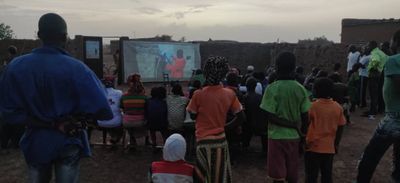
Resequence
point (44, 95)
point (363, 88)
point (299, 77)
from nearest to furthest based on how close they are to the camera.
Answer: point (44, 95), point (299, 77), point (363, 88)

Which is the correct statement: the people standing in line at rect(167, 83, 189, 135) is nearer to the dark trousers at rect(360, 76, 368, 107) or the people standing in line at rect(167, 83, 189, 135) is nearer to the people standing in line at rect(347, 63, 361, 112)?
the people standing in line at rect(347, 63, 361, 112)

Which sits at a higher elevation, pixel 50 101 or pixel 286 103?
pixel 50 101

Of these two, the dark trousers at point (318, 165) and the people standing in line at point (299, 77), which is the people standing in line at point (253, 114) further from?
the dark trousers at point (318, 165)

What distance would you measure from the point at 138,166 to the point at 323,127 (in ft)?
10.0

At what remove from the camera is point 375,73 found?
11602 mm

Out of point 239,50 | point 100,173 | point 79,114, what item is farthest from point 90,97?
point 239,50

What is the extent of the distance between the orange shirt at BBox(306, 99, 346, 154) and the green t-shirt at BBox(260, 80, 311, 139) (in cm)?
65

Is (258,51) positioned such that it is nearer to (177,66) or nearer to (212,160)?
(177,66)

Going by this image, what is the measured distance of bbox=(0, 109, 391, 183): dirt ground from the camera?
6730 mm

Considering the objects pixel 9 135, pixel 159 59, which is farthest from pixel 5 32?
pixel 9 135

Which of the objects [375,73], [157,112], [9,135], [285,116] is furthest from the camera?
[375,73]

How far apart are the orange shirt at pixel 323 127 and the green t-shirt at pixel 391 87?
554 millimetres

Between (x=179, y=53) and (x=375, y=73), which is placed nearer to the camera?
(x=375, y=73)

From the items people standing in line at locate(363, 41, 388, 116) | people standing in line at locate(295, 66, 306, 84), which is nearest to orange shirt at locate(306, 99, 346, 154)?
people standing in line at locate(295, 66, 306, 84)
